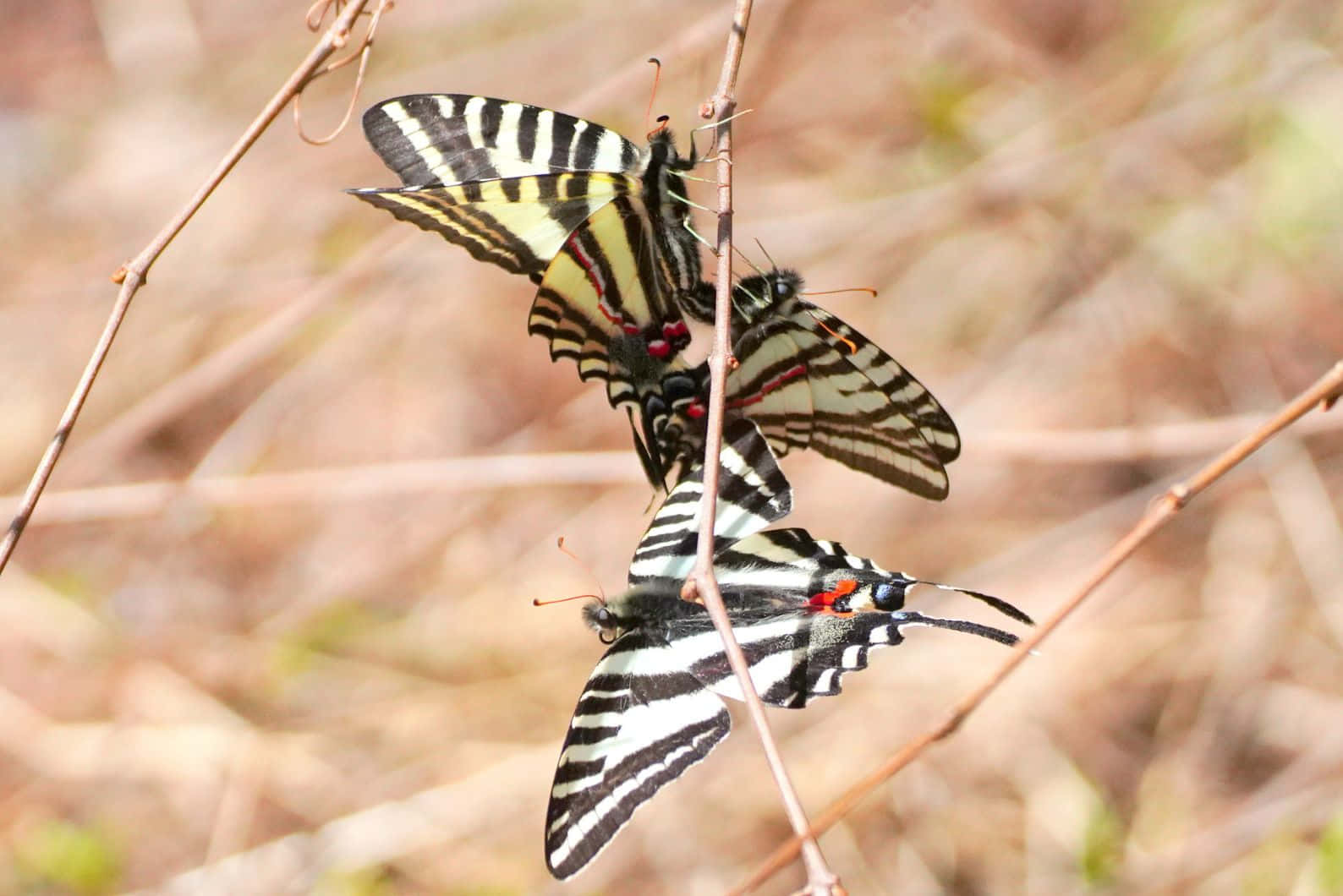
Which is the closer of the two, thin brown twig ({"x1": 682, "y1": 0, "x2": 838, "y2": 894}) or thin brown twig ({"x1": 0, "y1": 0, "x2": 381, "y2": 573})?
thin brown twig ({"x1": 682, "y1": 0, "x2": 838, "y2": 894})

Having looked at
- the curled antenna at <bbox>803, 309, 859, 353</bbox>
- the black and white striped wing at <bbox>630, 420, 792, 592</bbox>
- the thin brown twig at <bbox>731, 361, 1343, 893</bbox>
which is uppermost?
the curled antenna at <bbox>803, 309, 859, 353</bbox>

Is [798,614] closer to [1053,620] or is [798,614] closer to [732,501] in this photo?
[732,501]

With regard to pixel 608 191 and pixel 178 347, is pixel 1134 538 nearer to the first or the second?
pixel 608 191

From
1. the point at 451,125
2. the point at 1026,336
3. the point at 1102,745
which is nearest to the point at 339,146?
the point at 1026,336

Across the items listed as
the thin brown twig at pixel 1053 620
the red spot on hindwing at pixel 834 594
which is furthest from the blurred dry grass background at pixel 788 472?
the thin brown twig at pixel 1053 620

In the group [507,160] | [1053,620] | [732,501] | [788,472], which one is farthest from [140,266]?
[788,472]

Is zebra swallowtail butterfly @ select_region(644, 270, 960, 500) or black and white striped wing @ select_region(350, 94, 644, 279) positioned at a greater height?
black and white striped wing @ select_region(350, 94, 644, 279)

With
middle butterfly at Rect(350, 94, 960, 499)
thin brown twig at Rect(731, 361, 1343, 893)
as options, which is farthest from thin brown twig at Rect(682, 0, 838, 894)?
middle butterfly at Rect(350, 94, 960, 499)

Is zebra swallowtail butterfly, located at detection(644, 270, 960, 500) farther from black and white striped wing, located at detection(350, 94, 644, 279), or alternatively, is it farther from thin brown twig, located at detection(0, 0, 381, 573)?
thin brown twig, located at detection(0, 0, 381, 573)
